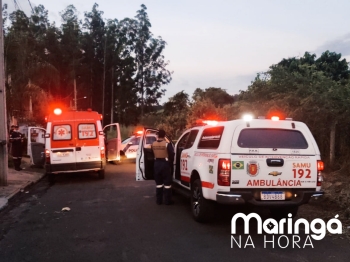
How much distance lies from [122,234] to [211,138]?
2.29m

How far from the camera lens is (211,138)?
24.9 ft

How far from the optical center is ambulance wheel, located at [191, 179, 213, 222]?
7422 millimetres

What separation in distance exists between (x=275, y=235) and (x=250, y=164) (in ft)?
4.31

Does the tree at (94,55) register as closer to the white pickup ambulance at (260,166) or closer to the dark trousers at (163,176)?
the dark trousers at (163,176)

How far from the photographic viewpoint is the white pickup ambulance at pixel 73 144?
13.7m

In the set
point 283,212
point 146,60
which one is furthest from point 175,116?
point 283,212

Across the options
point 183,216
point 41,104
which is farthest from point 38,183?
point 41,104

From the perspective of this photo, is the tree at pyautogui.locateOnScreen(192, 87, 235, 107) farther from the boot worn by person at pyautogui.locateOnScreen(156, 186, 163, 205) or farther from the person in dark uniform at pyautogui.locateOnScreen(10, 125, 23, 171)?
the boot worn by person at pyautogui.locateOnScreen(156, 186, 163, 205)

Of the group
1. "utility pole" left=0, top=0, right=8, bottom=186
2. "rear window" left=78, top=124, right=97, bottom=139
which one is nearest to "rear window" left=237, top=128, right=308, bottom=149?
"utility pole" left=0, top=0, right=8, bottom=186

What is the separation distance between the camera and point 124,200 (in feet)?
33.4

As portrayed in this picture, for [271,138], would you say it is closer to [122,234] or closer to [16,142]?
[122,234]

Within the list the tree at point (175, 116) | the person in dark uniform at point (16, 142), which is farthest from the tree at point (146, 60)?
the person in dark uniform at point (16, 142)

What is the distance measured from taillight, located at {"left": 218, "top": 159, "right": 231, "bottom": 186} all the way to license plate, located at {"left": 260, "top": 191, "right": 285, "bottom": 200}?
633mm

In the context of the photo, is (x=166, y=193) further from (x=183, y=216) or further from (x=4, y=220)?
(x=4, y=220)
